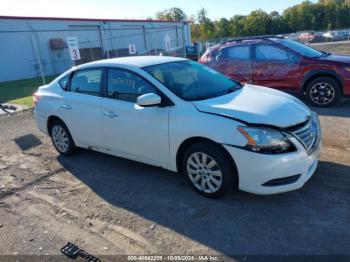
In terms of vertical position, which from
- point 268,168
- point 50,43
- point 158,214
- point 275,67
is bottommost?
point 158,214

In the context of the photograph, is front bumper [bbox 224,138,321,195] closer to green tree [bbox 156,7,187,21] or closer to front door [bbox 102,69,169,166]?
front door [bbox 102,69,169,166]

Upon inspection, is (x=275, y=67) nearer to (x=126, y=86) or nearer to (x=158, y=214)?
(x=126, y=86)

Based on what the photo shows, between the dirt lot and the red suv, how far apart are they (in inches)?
106

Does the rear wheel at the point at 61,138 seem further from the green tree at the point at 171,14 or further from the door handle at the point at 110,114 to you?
the green tree at the point at 171,14

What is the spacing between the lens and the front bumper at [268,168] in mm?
3635

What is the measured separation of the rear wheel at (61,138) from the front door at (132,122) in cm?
102

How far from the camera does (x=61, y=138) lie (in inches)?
236

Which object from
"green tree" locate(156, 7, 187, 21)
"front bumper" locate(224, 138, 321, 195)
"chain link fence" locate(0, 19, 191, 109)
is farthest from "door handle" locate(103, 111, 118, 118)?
"green tree" locate(156, 7, 187, 21)

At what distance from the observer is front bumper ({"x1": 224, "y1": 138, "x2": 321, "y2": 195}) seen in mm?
3635

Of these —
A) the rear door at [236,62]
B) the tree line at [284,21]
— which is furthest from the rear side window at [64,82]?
the tree line at [284,21]

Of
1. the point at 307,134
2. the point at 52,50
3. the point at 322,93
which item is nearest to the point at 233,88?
the point at 307,134

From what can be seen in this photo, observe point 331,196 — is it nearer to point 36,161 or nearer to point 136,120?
point 136,120

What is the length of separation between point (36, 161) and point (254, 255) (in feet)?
14.1

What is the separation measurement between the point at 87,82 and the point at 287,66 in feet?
16.5
